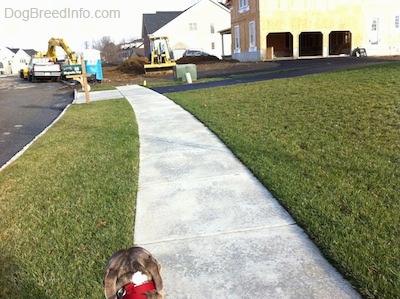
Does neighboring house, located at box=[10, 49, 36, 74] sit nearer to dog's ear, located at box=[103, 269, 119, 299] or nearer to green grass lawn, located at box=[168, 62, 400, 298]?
green grass lawn, located at box=[168, 62, 400, 298]

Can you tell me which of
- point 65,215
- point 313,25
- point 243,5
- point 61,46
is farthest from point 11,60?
point 65,215

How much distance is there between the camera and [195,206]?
4.06 meters

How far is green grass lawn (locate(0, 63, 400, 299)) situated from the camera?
9.29 feet

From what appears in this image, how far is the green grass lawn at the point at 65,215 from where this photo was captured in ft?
9.22

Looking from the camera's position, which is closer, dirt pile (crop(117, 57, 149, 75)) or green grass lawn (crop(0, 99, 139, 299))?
green grass lawn (crop(0, 99, 139, 299))

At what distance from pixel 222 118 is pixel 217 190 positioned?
4.42 metres

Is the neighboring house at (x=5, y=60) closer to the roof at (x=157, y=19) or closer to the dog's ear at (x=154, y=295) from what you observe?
the roof at (x=157, y=19)

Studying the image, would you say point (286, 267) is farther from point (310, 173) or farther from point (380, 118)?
point (380, 118)

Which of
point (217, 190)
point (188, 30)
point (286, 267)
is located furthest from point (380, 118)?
point (188, 30)

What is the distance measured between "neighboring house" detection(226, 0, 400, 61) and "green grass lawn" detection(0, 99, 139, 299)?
28.4 metres

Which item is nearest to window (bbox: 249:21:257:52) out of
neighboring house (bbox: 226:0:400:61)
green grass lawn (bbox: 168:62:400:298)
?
neighboring house (bbox: 226:0:400:61)

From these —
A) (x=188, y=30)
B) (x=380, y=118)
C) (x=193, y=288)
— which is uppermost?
(x=188, y=30)

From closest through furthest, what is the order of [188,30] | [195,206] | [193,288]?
[193,288] < [195,206] < [188,30]

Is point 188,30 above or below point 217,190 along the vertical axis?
above
